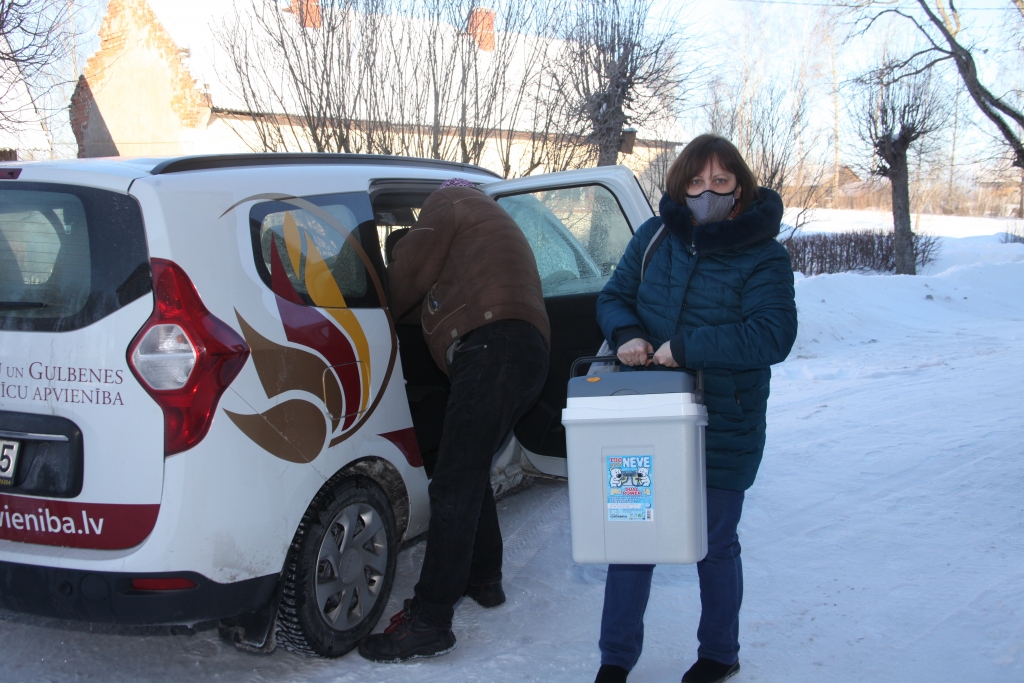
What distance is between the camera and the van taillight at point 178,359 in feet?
7.52

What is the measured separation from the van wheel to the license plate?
841 mm

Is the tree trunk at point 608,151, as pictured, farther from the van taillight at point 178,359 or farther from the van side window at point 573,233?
the van taillight at point 178,359

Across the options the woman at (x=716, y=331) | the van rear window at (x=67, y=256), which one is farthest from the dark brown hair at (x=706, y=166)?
the van rear window at (x=67, y=256)

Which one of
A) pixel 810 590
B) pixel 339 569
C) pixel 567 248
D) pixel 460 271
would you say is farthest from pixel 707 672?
pixel 567 248

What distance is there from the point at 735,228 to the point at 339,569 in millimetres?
1747

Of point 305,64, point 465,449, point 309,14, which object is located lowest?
point 465,449

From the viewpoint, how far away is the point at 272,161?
3.07 meters

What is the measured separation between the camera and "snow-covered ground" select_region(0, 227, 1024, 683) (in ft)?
9.40

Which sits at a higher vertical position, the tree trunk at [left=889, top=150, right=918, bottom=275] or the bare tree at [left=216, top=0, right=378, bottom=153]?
the bare tree at [left=216, top=0, right=378, bottom=153]

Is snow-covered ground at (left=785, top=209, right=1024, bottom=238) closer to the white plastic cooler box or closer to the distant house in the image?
the distant house

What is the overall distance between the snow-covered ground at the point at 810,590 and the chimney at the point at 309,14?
8.16m

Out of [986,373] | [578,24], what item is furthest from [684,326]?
[578,24]

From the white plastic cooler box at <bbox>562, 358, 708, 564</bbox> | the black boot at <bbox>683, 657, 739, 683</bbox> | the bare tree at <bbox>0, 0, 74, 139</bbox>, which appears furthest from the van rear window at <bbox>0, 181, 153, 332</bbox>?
the bare tree at <bbox>0, 0, 74, 139</bbox>

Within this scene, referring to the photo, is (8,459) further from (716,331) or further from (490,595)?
(716,331)
